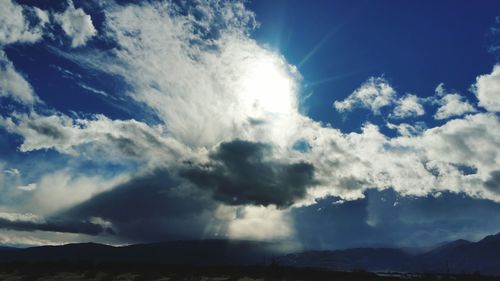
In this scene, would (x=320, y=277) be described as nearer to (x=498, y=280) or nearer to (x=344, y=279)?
(x=344, y=279)

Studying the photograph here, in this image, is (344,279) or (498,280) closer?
(344,279)

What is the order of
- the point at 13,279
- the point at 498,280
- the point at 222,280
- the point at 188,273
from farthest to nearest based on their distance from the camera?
the point at 498,280 < the point at 188,273 < the point at 13,279 < the point at 222,280

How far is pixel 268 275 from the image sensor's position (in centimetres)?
8100

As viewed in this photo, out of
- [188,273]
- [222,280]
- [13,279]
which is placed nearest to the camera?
[222,280]

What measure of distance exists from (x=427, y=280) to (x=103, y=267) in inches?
2614

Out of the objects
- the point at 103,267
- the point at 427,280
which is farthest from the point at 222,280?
the point at 427,280

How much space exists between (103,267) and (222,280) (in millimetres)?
32566

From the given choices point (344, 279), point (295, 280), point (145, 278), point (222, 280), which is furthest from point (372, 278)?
point (145, 278)

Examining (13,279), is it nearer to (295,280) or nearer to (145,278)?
(145,278)

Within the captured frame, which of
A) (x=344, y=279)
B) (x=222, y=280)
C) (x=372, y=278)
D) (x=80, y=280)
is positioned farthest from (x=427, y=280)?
(x=80, y=280)

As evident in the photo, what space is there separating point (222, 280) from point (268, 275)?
10992 mm

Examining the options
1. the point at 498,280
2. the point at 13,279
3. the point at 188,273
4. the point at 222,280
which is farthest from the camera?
the point at 498,280

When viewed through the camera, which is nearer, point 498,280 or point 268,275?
point 268,275

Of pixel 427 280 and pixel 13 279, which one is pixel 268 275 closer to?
pixel 427 280
